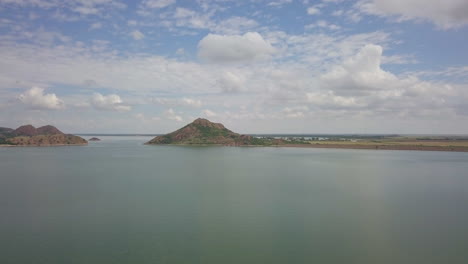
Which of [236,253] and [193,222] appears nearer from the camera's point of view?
[236,253]

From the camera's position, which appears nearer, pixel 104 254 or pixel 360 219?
pixel 104 254

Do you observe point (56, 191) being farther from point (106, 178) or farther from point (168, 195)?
point (168, 195)

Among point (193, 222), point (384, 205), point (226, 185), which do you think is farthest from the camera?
point (226, 185)

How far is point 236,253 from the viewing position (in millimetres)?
21797

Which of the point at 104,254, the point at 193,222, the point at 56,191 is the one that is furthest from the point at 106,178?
the point at 104,254

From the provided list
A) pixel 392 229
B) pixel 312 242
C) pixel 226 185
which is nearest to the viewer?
pixel 312 242

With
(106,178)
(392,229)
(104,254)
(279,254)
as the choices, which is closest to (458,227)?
(392,229)

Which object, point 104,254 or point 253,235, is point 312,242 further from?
point 104,254

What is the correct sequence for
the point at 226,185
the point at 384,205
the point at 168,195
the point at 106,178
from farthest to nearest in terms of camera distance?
the point at 106,178
the point at 226,185
the point at 168,195
the point at 384,205

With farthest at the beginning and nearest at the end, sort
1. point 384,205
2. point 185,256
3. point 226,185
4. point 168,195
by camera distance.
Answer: point 226,185
point 168,195
point 384,205
point 185,256

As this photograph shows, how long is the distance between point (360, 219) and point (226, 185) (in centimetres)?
2593

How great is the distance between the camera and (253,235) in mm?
25516

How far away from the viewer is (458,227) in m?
28.3

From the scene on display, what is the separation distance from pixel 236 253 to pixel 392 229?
1585cm
